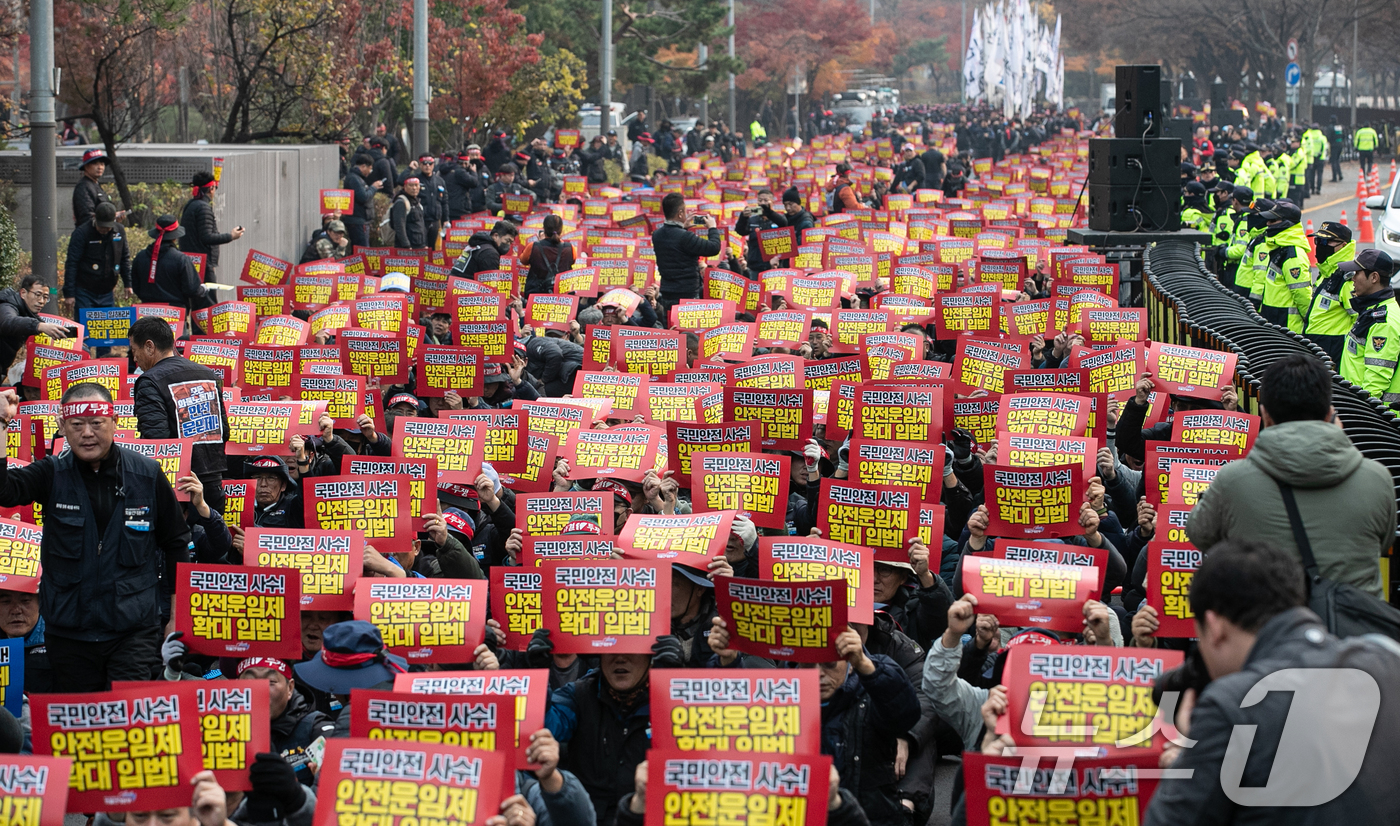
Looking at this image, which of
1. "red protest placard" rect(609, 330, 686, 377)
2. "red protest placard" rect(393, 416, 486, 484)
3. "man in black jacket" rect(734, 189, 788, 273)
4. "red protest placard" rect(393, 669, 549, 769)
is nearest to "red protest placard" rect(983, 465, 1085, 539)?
"red protest placard" rect(393, 416, 486, 484)

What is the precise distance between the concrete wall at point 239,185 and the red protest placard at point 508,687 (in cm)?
1816

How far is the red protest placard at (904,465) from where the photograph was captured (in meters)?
8.99

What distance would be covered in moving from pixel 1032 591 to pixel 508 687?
2072 millimetres

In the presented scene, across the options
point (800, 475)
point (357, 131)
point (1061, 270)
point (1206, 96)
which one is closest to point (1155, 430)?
point (800, 475)

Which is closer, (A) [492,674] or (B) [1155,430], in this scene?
(A) [492,674]

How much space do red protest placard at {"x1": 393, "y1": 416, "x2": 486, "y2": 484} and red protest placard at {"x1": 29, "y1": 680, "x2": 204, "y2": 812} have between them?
4.00m

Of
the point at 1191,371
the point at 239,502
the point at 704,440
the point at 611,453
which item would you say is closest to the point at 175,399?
the point at 239,502

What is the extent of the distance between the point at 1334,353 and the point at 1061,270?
2737mm

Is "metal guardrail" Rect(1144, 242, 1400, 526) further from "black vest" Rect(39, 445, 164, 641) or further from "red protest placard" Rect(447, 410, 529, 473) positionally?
"black vest" Rect(39, 445, 164, 641)

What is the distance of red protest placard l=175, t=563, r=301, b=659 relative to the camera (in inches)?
271

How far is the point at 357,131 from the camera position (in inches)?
1533

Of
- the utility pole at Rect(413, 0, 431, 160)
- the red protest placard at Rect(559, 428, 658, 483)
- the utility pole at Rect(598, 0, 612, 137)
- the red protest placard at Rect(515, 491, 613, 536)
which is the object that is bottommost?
the red protest placard at Rect(515, 491, 613, 536)

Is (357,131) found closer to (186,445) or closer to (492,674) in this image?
(186,445)

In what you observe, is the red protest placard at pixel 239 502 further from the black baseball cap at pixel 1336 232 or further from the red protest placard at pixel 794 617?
the black baseball cap at pixel 1336 232
